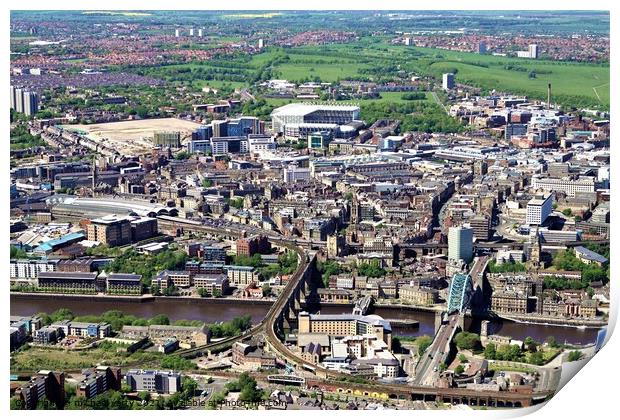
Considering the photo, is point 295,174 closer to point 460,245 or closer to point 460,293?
point 460,245

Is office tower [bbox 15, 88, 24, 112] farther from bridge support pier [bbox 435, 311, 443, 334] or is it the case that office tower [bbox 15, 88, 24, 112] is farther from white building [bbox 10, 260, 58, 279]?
bridge support pier [bbox 435, 311, 443, 334]

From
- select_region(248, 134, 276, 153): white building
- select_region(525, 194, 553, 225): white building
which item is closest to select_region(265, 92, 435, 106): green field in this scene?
select_region(248, 134, 276, 153): white building

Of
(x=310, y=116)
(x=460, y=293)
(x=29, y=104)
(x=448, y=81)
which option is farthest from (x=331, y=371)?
(x=448, y=81)

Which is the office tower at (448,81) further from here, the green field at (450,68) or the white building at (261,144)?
the white building at (261,144)

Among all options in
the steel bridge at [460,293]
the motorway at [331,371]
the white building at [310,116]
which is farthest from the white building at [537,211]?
the white building at [310,116]
